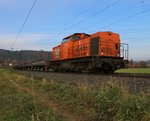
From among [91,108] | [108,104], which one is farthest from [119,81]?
[108,104]

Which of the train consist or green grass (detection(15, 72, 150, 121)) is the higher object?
the train consist

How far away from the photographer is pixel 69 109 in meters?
7.73

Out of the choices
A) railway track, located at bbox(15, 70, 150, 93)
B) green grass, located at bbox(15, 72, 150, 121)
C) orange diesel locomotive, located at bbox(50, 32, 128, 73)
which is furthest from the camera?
orange diesel locomotive, located at bbox(50, 32, 128, 73)

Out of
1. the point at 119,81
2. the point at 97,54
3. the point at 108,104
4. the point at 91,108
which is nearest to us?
the point at 108,104

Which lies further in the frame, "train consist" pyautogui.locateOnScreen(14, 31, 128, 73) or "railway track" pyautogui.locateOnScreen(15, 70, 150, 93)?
"train consist" pyautogui.locateOnScreen(14, 31, 128, 73)

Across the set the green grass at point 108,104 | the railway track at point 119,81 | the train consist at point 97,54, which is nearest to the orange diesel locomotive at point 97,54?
the train consist at point 97,54

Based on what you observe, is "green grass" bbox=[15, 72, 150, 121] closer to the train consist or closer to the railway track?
the railway track

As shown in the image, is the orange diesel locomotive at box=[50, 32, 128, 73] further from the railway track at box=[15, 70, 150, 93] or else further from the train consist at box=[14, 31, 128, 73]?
the railway track at box=[15, 70, 150, 93]

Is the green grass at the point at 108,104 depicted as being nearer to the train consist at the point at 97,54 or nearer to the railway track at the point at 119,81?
the railway track at the point at 119,81

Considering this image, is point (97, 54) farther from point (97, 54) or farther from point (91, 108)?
point (91, 108)

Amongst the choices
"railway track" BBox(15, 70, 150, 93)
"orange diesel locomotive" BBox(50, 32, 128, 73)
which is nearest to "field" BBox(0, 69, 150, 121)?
"railway track" BBox(15, 70, 150, 93)

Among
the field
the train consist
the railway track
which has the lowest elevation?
→ the field

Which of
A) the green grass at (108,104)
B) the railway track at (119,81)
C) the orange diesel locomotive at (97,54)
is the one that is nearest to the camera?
the green grass at (108,104)

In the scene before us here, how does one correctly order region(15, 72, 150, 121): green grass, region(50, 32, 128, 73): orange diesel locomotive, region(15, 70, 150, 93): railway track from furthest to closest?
1. region(50, 32, 128, 73): orange diesel locomotive
2. region(15, 70, 150, 93): railway track
3. region(15, 72, 150, 121): green grass
